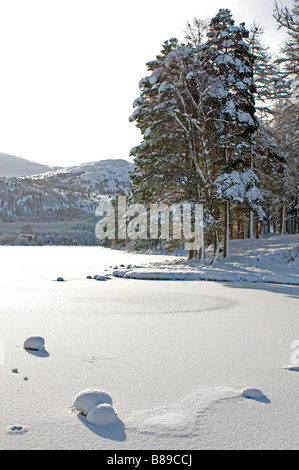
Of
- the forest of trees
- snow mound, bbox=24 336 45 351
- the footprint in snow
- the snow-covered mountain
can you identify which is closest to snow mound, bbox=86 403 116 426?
the footprint in snow

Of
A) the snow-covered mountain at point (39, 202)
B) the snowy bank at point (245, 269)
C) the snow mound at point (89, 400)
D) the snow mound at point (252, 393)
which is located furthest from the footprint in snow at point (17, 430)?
the snow-covered mountain at point (39, 202)

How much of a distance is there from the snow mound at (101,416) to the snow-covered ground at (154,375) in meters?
0.03

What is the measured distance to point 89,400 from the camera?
7.75ft

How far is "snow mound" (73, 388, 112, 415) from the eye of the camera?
2.35 metres

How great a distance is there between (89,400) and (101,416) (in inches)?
7.1

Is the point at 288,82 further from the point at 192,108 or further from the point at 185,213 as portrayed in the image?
the point at 185,213

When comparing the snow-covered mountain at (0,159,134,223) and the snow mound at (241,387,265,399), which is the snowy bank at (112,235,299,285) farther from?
the snow-covered mountain at (0,159,134,223)

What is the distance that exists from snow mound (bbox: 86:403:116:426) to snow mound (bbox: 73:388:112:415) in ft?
0.29

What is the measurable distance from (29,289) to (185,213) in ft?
27.3

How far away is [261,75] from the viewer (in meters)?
20.8

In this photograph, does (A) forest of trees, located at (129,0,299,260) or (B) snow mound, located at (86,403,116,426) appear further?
(A) forest of trees, located at (129,0,299,260)

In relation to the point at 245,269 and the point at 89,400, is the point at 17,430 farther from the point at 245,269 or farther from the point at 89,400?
the point at 245,269

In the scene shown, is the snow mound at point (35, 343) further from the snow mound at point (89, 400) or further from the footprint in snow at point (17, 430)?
the footprint in snow at point (17, 430)
